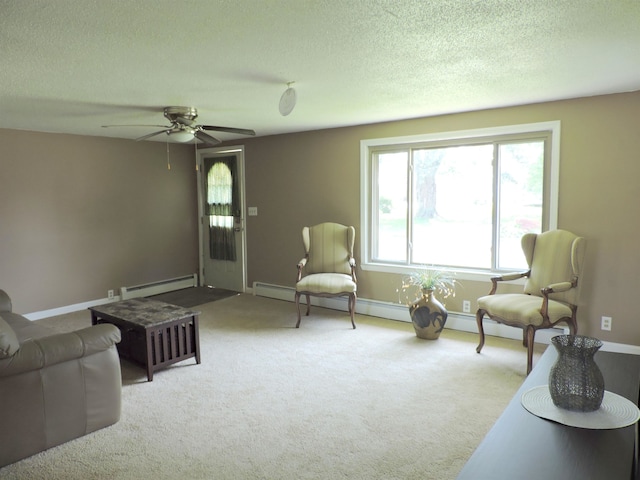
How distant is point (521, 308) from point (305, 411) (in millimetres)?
1894

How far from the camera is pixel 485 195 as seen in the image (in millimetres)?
4688

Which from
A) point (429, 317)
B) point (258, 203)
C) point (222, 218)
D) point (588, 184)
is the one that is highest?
point (588, 184)

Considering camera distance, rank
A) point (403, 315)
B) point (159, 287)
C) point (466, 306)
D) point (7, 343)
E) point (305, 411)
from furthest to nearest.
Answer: point (159, 287)
point (403, 315)
point (466, 306)
point (305, 411)
point (7, 343)

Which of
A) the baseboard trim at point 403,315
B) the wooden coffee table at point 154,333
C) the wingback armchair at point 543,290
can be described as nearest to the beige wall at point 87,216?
the baseboard trim at point 403,315

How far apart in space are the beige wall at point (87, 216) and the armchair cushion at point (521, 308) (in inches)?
184

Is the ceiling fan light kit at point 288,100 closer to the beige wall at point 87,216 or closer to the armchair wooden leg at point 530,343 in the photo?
the armchair wooden leg at point 530,343

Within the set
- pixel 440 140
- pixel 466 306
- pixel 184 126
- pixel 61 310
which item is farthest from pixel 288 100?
pixel 61 310

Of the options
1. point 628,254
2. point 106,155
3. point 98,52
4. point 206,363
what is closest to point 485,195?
point 628,254

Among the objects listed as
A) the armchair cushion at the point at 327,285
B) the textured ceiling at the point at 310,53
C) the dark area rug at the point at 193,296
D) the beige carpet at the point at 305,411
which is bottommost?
the beige carpet at the point at 305,411

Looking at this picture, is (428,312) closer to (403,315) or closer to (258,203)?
(403,315)

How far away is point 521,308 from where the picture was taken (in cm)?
364

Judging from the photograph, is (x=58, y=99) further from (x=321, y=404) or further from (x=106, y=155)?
(x=321, y=404)

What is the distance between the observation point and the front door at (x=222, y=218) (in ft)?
21.8

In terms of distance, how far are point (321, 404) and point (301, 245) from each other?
3.05 meters
